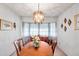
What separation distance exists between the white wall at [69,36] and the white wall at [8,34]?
30.5 inches

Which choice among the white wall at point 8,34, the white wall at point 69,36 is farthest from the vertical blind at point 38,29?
the white wall at point 69,36

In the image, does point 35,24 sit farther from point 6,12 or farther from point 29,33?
point 6,12

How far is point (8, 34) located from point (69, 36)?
1177 millimetres

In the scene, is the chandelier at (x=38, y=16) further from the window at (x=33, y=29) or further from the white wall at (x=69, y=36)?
the white wall at (x=69, y=36)

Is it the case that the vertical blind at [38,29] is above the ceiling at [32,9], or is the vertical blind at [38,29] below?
below

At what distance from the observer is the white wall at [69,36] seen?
184 cm

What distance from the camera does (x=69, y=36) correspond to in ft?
7.12

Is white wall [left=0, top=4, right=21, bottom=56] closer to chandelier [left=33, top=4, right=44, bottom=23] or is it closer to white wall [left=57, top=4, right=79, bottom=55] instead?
chandelier [left=33, top=4, right=44, bottom=23]

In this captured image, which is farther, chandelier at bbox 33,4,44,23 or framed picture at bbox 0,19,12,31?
framed picture at bbox 0,19,12,31

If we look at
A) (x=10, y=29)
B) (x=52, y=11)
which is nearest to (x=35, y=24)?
(x=52, y=11)

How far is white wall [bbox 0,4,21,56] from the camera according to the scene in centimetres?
173

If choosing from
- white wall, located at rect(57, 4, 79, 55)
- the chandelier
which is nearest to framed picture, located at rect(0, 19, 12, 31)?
the chandelier

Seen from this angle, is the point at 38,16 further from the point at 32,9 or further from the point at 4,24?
the point at 4,24

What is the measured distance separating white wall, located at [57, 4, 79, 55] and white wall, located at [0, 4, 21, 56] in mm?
776
